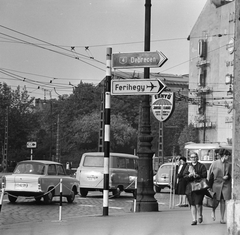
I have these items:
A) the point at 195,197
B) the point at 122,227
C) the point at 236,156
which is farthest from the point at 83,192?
the point at 236,156

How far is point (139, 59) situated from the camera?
56.2 feet

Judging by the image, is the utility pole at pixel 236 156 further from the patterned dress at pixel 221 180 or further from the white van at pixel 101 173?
the white van at pixel 101 173

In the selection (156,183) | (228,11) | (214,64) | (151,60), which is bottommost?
(156,183)

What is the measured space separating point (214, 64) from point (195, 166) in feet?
244

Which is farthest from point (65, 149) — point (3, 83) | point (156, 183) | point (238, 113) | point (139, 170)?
point (238, 113)

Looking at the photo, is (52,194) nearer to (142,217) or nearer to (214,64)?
(142,217)

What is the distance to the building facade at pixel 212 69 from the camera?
84250mm

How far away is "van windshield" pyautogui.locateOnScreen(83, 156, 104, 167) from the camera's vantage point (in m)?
28.9

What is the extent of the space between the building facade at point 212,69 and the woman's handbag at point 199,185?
6766 cm

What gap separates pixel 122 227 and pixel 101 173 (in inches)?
591

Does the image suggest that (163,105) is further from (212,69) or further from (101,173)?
(212,69)

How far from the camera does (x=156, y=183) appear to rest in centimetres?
3638

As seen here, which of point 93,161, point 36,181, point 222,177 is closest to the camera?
point 222,177

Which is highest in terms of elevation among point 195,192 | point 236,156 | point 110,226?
point 236,156
